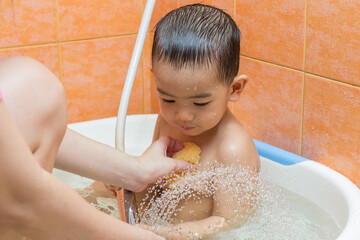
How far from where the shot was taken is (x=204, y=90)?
1.18m

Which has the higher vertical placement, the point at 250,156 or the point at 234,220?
the point at 250,156

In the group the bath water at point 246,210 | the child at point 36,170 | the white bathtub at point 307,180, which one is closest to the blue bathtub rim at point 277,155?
the white bathtub at point 307,180

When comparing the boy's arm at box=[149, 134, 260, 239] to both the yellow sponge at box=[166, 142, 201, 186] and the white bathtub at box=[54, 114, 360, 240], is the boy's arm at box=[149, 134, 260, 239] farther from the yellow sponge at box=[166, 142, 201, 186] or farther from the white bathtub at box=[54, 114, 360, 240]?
the white bathtub at box=[54, 114, 360, 240]

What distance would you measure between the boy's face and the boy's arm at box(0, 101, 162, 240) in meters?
0.45

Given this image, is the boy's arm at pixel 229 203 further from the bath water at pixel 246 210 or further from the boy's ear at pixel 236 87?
the boy's ear at pixel 236 87

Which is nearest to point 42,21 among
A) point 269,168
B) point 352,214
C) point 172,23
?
point 172,23

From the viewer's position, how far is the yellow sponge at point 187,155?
4.23ft

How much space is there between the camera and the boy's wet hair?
1162mm

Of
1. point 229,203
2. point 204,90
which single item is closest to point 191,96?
point 204,90

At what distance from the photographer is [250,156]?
1273mm

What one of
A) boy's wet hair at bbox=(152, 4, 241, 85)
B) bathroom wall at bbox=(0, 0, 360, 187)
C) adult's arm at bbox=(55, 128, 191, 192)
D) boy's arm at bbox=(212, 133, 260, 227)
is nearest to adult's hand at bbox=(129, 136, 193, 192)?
adult's arm at bbox=(55, 128, 191, 192)

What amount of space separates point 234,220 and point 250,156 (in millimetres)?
159

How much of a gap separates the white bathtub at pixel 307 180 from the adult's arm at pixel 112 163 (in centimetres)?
30

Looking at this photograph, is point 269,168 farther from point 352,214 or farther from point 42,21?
point 42,21
